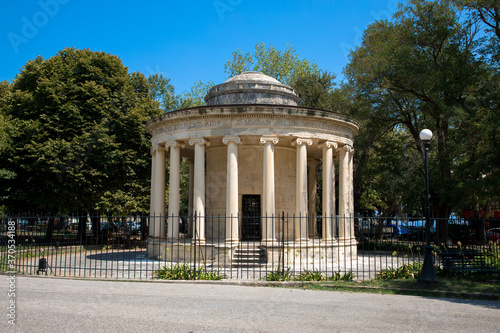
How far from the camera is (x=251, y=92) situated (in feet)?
72.1

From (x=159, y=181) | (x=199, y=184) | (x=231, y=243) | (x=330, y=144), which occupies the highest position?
(x=330, y=144)

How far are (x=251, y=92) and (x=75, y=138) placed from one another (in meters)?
12.7

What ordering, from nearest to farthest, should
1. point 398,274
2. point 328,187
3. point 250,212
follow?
point 398,274 < point 328,187 < point 250,212

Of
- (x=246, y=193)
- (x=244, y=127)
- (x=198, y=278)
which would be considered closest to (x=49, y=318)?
(x=198, y=278)

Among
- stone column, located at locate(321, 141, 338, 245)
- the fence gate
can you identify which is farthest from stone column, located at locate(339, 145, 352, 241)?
the fence gate

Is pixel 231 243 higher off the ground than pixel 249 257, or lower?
higher

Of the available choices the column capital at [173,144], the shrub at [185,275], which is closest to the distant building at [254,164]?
the column capital at [173,144]

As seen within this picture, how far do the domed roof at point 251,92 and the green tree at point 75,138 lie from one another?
9.45 m

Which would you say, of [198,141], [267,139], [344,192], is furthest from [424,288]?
[198,141]

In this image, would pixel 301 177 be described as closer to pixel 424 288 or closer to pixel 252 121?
pixel 252 121

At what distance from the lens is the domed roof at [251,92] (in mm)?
21969

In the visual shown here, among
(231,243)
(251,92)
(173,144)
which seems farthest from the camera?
(251,92)

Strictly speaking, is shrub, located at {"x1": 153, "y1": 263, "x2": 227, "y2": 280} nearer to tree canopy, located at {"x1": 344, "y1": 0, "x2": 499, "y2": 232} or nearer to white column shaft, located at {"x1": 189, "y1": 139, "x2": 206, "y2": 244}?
white column shaft, located at {"x1": 189, "y1": 139, "x2": 206, "y2": 244}

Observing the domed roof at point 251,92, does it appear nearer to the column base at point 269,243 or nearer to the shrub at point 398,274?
the column base at point 269,243
